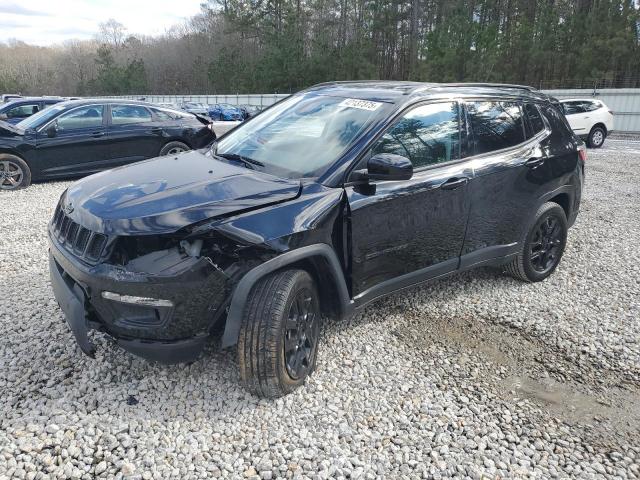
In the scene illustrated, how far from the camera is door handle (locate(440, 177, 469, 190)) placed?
138 inches

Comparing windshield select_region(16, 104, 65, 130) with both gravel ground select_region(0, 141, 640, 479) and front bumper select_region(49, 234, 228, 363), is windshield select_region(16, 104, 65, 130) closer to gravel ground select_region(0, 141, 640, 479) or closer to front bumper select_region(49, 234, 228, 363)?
gravel ground select_region(0, 141, 640, 479)

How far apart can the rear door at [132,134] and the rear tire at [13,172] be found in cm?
136

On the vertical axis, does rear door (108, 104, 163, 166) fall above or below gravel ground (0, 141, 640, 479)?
above

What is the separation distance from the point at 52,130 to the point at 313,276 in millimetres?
7134

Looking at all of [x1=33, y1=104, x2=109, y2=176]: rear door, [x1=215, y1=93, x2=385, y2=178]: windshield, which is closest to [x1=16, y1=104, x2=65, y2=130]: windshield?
[x1=33, y1=104, x2=109, y2=176]: rear door

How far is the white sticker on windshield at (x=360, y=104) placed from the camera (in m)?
3.38

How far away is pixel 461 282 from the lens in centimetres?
464

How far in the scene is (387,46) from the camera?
133 feet

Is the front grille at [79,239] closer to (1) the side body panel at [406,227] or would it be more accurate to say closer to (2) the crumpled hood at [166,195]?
(2) the crumpled hood at [166,195]

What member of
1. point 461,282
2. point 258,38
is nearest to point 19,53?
point 258,38

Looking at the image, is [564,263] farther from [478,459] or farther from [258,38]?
[258,38]

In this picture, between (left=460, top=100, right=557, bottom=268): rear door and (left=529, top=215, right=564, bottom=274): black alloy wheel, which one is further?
(left=529, top=215, right=564, bottom=274): black alloy wheel

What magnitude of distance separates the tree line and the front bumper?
26.8 metres

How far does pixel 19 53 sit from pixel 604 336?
114675mm
